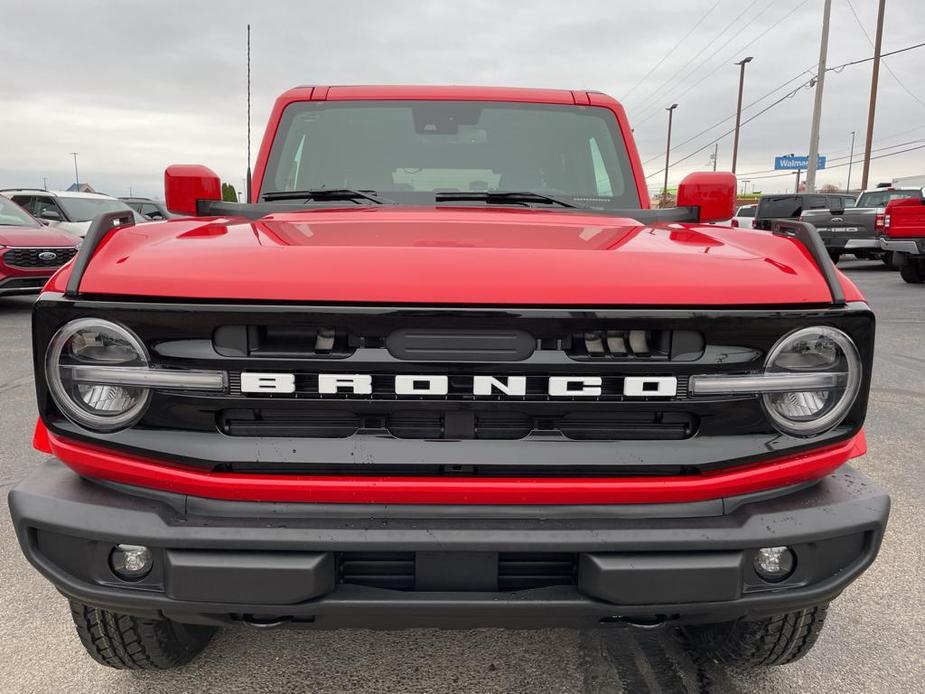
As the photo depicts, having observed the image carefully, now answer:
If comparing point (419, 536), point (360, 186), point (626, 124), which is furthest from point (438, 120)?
point (419, 536)

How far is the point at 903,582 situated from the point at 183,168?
127 inches

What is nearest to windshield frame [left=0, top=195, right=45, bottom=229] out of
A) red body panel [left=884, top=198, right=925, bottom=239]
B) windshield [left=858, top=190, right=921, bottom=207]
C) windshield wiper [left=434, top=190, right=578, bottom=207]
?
windshield wiper [left=434, top=190, right=578, bottom=207]

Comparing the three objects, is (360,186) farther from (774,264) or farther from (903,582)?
(903,582)

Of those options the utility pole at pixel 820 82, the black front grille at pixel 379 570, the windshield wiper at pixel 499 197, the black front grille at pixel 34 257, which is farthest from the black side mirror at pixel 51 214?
the utility pole at pixel 820 82

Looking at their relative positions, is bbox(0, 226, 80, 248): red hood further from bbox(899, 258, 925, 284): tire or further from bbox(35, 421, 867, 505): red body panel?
bbox(899, 258, 925, 284): tire

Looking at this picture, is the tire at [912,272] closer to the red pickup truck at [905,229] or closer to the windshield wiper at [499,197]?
the red pickup truck at [905,229]

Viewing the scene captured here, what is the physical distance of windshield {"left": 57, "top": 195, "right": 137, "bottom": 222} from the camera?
43.0 ft

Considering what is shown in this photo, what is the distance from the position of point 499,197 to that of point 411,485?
58.6 inches

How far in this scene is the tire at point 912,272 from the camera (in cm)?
1345

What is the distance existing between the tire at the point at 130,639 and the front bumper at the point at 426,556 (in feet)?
1.12

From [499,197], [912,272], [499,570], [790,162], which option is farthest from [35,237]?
[790,162]

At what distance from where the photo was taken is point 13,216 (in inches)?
408

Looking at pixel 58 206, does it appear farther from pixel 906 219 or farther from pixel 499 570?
pixel 906 219

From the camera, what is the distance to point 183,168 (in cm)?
280
